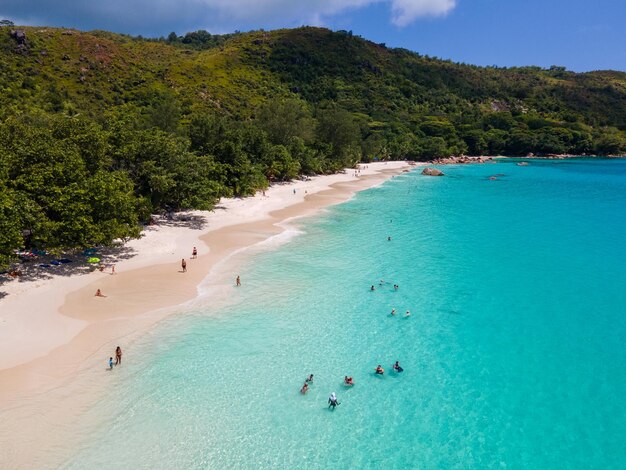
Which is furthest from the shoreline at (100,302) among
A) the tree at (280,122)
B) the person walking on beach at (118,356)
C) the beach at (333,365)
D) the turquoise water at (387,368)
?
the tree at (280,122)

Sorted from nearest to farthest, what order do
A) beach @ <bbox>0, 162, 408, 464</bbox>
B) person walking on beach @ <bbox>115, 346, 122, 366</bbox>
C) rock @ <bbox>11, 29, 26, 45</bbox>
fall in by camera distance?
beach @ <bbox>0, 162, 408, 464</bbox> → person walking on beach @ <bbox>115, 346, 122, 366</bbox> → rock @ <bbox>11, 29, 26, 45</bbox>

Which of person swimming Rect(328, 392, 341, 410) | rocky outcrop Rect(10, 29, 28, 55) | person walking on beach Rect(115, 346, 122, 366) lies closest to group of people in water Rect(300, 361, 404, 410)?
person swimming Rect(328, 392, 341, 410)

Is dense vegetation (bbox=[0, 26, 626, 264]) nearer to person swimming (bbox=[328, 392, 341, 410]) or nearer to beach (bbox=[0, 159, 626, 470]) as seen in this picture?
beach (bbox=[0, 159, 626, 470])

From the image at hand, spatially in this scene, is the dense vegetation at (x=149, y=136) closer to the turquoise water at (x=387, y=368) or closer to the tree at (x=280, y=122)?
the tree at (x=280, y=122)

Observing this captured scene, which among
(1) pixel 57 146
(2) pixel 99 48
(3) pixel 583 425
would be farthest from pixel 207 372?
(2) pixel 99 48

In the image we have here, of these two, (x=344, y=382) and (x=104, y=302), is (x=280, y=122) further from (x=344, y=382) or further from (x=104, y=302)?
(x=344, y=382)

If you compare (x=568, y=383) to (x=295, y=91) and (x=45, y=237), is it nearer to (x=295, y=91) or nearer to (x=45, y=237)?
(x=45, y=237)

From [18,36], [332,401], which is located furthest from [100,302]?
[18,36]

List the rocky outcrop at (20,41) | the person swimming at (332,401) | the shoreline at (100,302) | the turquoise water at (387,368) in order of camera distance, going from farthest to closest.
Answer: the rocky outcrop at (20,41)
the shoreline at (100,302)
the person swimming at (332,401)
the turquoise water at (387,368)
